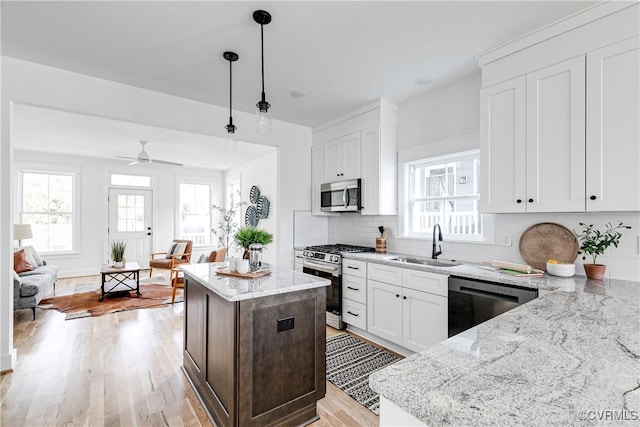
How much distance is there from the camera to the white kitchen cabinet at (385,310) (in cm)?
299

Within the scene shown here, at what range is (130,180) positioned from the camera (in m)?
7.29

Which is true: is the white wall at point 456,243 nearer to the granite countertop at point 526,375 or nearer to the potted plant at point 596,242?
the potted plant at point 596,242

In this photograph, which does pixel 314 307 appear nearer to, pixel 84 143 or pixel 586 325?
pixel 586 325

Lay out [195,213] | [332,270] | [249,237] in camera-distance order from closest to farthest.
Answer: [249,237]
[332,270]
[195,213]

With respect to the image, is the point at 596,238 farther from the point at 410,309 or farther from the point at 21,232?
the point at 21,232

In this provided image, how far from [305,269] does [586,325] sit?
3184 millimetres

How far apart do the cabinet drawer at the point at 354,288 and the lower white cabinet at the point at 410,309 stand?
0.25 ft

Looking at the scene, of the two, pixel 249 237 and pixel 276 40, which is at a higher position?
pixel 276 40

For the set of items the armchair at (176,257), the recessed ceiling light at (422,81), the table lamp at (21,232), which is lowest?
the armchair at (176,257)

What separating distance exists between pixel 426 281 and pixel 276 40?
2.32 m

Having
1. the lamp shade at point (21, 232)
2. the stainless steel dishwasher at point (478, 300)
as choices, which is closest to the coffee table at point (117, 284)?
the lamp shade at point (21, 232)

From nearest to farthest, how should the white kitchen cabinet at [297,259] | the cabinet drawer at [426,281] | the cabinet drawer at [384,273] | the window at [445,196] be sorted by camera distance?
1. the cabinet drawer at [426,281]
2. the cabinet drawer at [384,273]
3. the window at [445,196]
4. the white kitchen cabinet at [297,259]

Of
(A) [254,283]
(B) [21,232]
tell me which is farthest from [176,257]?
(A) [254,283]

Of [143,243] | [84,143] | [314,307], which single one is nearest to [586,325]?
[314,307]
